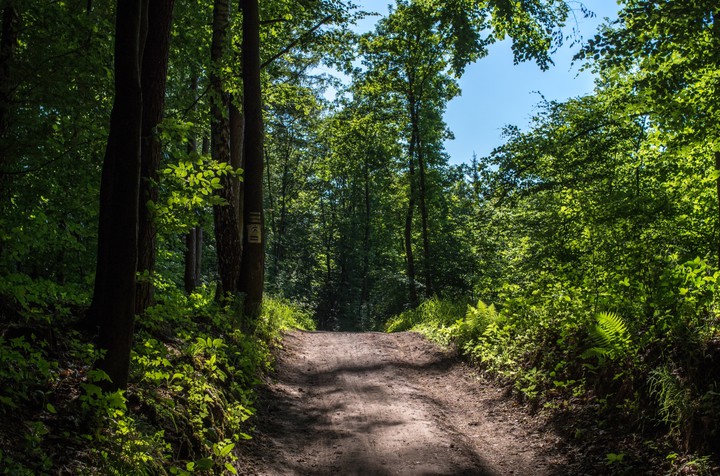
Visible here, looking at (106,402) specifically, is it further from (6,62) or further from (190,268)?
(190,268)

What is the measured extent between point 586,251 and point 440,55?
16.3m

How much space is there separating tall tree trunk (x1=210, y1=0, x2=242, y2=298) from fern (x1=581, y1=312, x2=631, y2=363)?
743cm

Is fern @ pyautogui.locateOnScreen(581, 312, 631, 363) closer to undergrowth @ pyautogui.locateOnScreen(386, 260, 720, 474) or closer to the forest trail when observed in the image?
undergrowth @ pyautogui.locateOnScreen(386, 260, 720, 474)

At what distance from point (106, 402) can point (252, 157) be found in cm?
674

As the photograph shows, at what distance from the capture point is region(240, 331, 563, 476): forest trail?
226 inches

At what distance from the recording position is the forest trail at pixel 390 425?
5.75 meters

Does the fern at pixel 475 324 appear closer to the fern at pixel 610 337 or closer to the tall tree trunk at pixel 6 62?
the fern at pixel 610 337

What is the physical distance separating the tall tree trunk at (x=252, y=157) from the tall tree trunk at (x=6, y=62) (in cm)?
390

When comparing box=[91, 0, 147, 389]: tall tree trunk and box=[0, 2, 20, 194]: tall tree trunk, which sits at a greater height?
box=[0, 2, 20, 194]: tall tree trunk

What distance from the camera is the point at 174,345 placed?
21.4 ft

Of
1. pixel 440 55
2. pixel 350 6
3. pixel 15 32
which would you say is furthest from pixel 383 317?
pixel 15 32

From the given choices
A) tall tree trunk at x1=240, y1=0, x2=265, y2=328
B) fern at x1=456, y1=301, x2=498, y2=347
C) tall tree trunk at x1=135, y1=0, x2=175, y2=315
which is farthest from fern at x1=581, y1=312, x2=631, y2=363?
tall tree trunk at x1=240, y1=0, x2=265, y2=328

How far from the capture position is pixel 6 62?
6918mm

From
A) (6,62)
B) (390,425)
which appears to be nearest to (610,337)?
(390,425)
